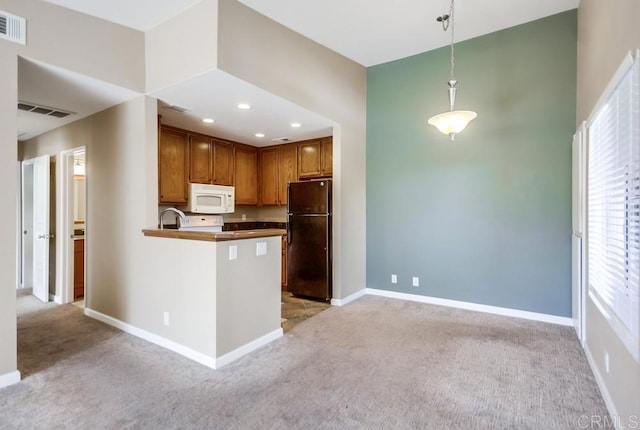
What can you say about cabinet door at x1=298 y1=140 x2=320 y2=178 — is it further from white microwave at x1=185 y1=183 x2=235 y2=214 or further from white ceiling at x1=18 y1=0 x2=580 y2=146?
white microwave at x1=185 y1=183 x2=235 y2=214

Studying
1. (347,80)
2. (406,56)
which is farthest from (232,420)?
(406,56)

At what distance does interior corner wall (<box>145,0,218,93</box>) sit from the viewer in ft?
9.05

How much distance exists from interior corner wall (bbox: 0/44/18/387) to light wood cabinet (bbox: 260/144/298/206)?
11.7 ft

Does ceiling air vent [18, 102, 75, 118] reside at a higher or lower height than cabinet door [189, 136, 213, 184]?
higher

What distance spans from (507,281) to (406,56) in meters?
3.25

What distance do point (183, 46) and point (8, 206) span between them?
190 centimetres

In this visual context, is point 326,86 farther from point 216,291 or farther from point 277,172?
point 216,291

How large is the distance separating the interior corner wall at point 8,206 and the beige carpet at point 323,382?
1.11ft

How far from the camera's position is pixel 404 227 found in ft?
15.1

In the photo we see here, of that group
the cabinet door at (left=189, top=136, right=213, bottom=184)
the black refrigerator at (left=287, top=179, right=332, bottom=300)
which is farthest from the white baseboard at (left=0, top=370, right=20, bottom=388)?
the black refrigerator at (left=287, top=179, right=332, bottom=300)

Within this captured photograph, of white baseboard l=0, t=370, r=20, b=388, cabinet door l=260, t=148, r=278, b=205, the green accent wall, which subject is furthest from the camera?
cabinet door l=260, t=148, r=278, b=205

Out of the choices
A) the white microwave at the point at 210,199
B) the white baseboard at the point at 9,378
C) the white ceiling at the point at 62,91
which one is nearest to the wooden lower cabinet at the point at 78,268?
the white microwave at the point at 210,199

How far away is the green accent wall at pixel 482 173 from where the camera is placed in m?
3.61

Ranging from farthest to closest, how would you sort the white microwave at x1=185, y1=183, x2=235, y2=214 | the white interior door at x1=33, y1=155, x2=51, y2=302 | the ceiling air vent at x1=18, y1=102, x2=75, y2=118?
the white microwave at x1=185, y1=183, x2=235, y2=214 → the white interior door at x1=33, y1=155, x2=51, y2=302 → the ceiling air vent at x1=18, y1=102, x2=75, y2=118
